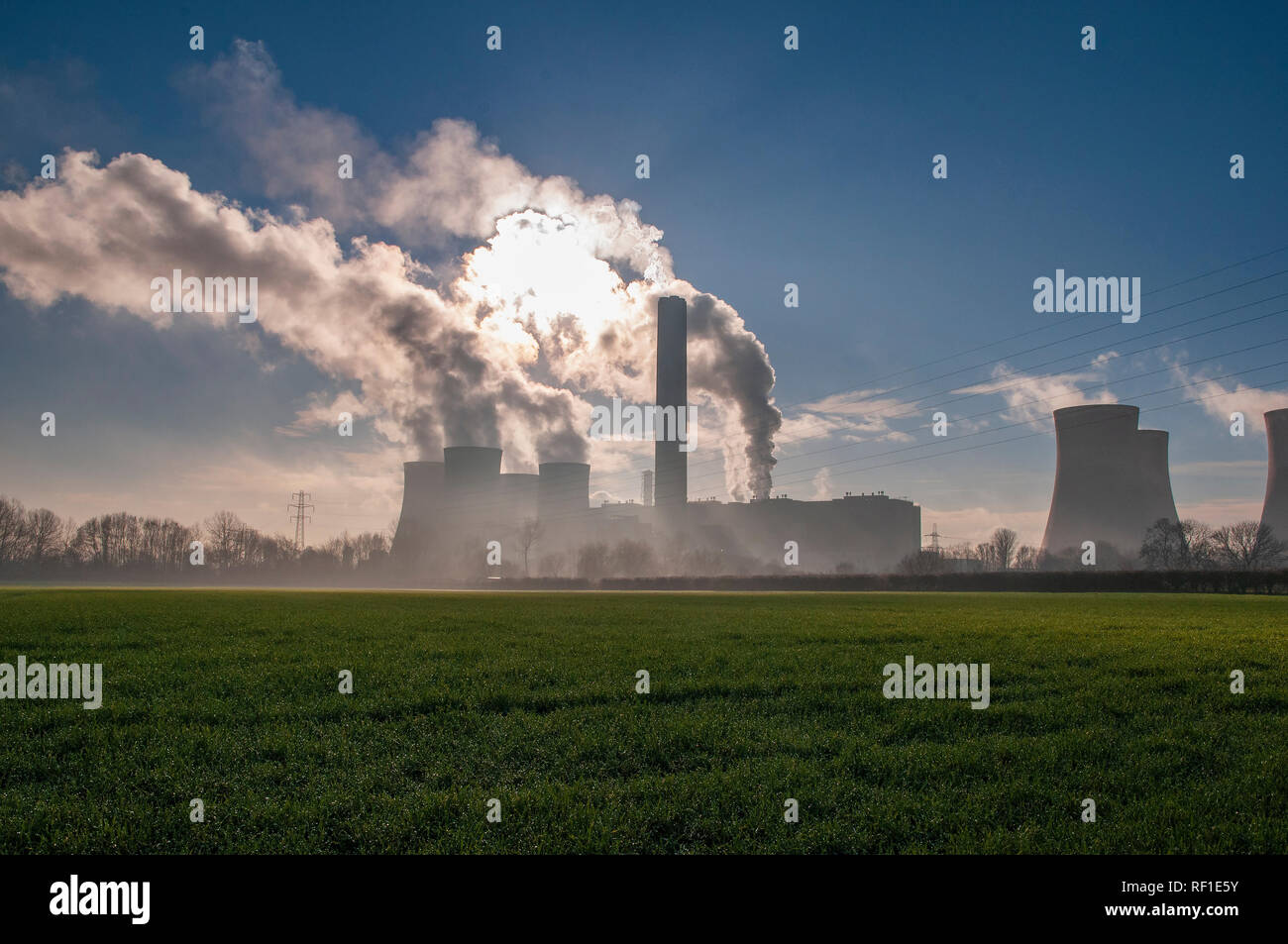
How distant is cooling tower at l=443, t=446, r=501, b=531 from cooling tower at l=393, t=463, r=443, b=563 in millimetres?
4064

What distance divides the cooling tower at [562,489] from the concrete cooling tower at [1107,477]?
4554 centimetres

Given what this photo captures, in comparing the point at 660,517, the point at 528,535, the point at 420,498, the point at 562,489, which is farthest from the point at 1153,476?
the point at 420,498

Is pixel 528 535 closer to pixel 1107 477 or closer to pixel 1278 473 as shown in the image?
pixel 1107 477

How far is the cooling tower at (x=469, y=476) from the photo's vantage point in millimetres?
65688

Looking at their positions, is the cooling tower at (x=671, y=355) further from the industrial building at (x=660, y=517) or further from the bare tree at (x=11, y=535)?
the bare tree at (x=11, y=535)

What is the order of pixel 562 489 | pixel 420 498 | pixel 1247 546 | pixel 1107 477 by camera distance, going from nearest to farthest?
1. pixel 1107 477
2. pixel 1247 546
3. pixel 420 498
4. pixel 562 489

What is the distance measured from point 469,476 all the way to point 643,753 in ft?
207

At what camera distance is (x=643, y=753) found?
523 centimetres

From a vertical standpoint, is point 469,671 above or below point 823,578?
above
